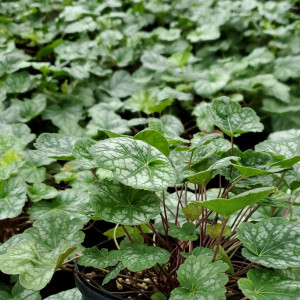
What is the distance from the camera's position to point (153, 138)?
3.01 ft

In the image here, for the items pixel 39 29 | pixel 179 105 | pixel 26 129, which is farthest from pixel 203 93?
pixel 39 29

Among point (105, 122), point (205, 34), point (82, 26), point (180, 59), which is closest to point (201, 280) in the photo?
point (105, 122)

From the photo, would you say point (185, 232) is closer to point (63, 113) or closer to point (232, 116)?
point (232, 116)

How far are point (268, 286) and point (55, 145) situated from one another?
2.02ft

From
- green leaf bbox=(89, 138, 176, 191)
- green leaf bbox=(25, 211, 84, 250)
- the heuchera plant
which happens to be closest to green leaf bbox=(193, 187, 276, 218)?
the heuchera plant

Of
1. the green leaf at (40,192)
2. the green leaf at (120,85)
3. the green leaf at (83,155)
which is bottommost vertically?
the green leaf at (120,85)

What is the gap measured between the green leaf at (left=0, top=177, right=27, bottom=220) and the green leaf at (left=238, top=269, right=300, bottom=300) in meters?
0.78

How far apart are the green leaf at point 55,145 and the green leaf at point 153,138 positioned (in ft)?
0.60

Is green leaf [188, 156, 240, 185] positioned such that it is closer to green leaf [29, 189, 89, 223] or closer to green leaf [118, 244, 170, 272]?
green leaf [118, 244, 170, 272]

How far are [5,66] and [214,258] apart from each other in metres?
1.82

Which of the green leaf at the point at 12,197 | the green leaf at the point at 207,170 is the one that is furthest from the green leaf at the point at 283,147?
the green leaf at the point at 12,197

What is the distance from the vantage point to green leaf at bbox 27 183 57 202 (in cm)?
147

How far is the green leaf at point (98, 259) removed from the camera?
2.99ft

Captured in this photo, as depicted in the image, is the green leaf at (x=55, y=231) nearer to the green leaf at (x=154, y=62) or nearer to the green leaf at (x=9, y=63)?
the green leaf at (x=9, y=63)
